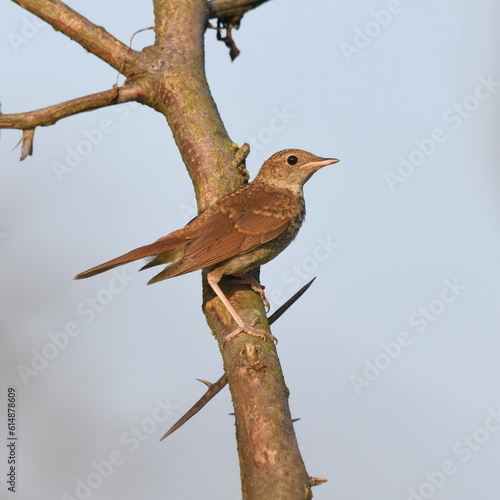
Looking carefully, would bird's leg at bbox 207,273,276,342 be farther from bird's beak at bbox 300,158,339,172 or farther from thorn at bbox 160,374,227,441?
bird's beak at bbox 300,158,339,172

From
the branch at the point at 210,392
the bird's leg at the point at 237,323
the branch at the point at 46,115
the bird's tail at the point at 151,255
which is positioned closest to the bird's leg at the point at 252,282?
the bird's leg at the point at 237,323

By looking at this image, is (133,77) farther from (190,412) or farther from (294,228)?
(190,412)

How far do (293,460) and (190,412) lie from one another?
2.31ft

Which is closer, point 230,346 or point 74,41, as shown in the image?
point 230,346

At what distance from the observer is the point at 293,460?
299 centimetres

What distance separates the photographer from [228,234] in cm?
503

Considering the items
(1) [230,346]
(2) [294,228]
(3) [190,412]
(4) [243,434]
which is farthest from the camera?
(2) [294,228]

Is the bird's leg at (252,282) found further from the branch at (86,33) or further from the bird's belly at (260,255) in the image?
the branch at (86,33)

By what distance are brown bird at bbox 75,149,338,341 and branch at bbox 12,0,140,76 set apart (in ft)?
3.76

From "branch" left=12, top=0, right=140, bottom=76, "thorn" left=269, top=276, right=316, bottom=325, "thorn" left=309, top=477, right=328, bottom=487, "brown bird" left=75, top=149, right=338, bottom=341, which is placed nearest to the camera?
"thorn" left=309, top=477, right=328, bottom=487

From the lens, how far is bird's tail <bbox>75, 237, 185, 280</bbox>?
15.0ft

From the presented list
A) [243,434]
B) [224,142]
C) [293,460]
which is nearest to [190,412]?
[243,434]

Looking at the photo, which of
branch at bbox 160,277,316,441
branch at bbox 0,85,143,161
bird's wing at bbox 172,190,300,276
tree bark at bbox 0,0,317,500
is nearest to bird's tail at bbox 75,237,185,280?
bird's wing at bbox 172,190,300,276

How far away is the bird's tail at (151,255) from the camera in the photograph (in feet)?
15.0
